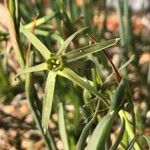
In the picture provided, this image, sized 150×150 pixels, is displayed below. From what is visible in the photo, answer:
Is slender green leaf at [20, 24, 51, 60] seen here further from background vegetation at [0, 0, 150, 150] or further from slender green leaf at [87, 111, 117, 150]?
slender green leaf at [87, 111, 117, 150]

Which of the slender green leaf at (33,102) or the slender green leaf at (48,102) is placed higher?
the slender green leaf at (33,102)

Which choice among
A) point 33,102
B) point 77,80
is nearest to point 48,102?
point 77,80

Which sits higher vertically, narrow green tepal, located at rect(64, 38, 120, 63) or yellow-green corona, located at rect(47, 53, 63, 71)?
yellow-green corona, located at rect(47, 53, 63, 71)

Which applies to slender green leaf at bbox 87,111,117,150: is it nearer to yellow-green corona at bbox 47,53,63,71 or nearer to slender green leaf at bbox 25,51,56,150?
yellow-green corona at bbox 47,53,63,71

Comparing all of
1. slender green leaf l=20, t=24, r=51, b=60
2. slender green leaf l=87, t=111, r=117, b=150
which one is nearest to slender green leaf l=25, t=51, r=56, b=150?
slender green leaf l=20, t=24, r=51, b=60

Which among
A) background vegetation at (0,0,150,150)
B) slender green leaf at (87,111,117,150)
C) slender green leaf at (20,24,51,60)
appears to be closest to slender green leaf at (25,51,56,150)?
background vegetation at (0,0,150,150)

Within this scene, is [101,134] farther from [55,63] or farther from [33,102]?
[33,102]

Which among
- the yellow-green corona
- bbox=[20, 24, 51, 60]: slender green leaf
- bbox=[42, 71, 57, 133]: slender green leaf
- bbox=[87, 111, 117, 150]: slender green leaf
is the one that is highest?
bbox=[20, 24, 51, 60]: slender green leaf

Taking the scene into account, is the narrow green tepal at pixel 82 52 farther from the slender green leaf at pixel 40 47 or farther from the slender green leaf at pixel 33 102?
the slender green leaf at pixel 33 102

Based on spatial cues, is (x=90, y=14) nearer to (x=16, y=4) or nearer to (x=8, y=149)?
(x=8, y=149)

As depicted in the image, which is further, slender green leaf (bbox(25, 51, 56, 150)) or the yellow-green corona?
slender green leaf (bbox(25, 51, 56, 150))

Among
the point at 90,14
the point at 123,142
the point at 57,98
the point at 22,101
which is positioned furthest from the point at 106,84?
the point at 22,101

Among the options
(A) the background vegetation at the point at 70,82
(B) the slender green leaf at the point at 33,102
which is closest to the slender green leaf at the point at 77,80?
(A) the background vegetation at the point at 70,82
